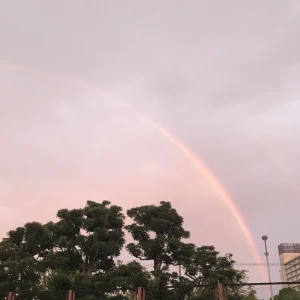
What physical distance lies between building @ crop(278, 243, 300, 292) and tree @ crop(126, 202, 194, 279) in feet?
178

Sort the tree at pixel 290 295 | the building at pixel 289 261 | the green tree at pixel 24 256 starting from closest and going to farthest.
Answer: the tree at pixel 290 295, the green tree at pixel 24 256, the building at pixel 289 261

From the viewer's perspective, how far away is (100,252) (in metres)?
19.3

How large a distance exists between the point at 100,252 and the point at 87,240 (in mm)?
929

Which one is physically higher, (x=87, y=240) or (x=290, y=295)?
(x=87, y=240)

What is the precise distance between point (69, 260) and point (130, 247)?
127 inches

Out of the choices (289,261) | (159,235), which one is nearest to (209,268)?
(159,235)

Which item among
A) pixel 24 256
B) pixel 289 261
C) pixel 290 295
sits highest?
pixel 289 261

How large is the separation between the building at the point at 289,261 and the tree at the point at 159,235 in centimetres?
5422

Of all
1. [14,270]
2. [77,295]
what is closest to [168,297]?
[77,295]

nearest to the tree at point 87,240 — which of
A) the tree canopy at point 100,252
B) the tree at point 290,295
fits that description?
the tree canopy at point 100,252

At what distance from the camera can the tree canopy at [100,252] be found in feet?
59.7

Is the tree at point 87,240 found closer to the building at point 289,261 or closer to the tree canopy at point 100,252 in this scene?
the tree canopy at point 100,252

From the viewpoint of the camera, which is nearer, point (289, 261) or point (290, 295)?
point (290, 295)

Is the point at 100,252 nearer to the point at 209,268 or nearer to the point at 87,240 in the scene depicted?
the point at 87,240
